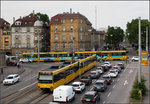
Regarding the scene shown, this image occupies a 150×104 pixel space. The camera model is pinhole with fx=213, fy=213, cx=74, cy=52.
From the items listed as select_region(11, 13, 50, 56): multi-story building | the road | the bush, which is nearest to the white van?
the road

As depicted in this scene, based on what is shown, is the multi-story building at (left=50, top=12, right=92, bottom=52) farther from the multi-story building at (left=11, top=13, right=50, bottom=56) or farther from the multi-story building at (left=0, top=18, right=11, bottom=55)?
the multi-story building at (left=0, top=18, right=11, bottom=55)

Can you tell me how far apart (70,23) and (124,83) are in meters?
47.8

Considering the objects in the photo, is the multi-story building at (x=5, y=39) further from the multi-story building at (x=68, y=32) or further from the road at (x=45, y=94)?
the road at (x=45, y=94)

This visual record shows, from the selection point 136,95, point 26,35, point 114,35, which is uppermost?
point 114,35

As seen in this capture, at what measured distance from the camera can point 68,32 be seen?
79.1 m

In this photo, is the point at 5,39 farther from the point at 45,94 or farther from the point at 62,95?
the point at 62,95

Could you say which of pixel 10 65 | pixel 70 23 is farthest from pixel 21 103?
pixel 70 23

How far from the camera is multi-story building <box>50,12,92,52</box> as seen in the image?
78250mm

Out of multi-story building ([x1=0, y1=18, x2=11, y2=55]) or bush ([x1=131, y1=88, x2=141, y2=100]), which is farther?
multi-story building ([x1=0, y1=18, x2=11, y2=55])

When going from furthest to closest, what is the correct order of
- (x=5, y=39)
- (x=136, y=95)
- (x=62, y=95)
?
(x=5, y=39) → (x=62, y=95) → (x=136, y=95)

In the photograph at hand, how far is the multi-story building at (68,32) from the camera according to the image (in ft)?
257

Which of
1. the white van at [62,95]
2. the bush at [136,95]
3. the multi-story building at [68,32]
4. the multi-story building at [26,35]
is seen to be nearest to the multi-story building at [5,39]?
the multi-story building at [26,35]

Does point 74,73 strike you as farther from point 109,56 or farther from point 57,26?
point 57,26

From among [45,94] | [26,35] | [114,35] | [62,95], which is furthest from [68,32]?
[62,95]
